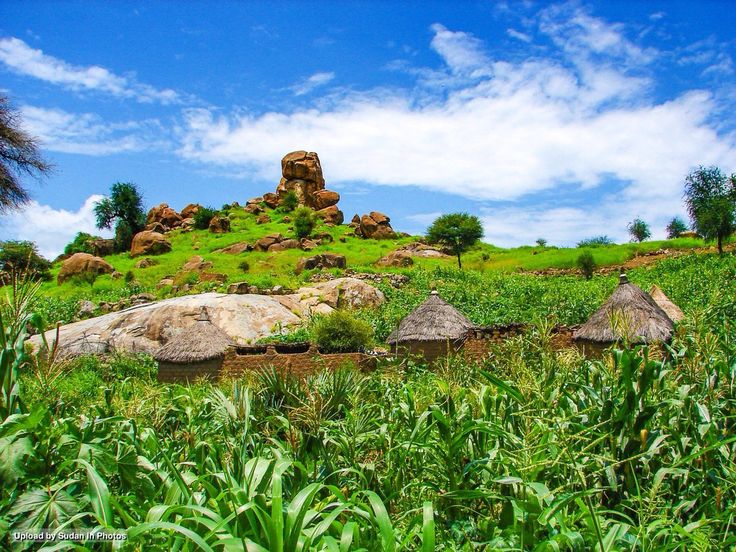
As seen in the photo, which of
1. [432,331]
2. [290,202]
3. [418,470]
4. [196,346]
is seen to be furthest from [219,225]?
[418,470]

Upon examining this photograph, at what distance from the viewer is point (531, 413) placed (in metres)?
3.20

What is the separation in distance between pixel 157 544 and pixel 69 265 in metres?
34.5

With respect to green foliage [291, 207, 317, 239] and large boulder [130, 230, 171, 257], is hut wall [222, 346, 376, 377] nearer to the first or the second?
large boulder [130, 230, 171, 257]

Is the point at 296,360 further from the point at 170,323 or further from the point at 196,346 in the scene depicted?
the point at 170,323

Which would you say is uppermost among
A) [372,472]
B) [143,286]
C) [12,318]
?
[143,286]

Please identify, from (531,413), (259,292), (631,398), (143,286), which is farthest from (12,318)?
(143,286)

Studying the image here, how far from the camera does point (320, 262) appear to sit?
30.7m

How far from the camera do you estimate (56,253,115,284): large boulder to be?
32.2 metres

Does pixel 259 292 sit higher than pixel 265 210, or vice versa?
pixel 265 210

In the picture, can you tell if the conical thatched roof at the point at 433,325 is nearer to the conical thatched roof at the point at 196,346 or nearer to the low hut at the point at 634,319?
the low hut at the point at 634,319

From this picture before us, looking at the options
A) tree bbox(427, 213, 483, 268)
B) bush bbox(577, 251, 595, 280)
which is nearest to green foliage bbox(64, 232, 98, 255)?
tree bbox(427, 213, 483, 268)

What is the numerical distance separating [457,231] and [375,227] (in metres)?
10.4

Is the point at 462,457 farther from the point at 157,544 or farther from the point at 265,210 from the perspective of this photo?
the point at 265,210

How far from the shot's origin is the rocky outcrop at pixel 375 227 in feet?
156
